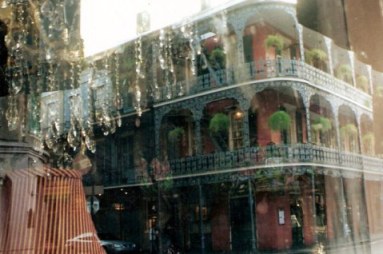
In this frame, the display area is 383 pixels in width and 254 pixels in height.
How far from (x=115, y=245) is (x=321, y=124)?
6806 mm

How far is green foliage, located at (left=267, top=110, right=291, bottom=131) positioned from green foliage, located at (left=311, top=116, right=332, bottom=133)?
0.79 metres

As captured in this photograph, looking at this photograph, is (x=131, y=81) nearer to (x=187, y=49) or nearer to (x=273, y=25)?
(x=187, y=49)

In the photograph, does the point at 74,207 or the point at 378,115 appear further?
the point at 74,207

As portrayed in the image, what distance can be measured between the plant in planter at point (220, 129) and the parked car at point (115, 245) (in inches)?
160

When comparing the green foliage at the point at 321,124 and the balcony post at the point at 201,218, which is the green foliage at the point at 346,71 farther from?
the balcony post at the point at 201,218

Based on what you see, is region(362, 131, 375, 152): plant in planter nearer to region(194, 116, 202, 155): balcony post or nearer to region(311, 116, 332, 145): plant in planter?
region(311, 116, 332, 145): plant in planter

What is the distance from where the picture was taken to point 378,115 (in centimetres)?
219

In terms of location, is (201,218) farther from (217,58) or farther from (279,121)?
(217,58)

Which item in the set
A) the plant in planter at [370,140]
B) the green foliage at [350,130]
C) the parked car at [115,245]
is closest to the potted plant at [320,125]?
the green foliage at [350,130]

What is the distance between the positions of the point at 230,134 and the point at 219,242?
130 inches

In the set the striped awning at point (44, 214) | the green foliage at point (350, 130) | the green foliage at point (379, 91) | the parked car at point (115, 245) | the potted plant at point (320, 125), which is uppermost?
the potted plant at point (320, 125)

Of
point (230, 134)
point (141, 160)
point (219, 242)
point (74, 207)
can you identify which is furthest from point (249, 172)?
point (74, 207)

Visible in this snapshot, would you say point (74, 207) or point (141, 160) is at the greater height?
point (141, 160)

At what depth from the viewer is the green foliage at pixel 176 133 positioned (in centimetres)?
1422
